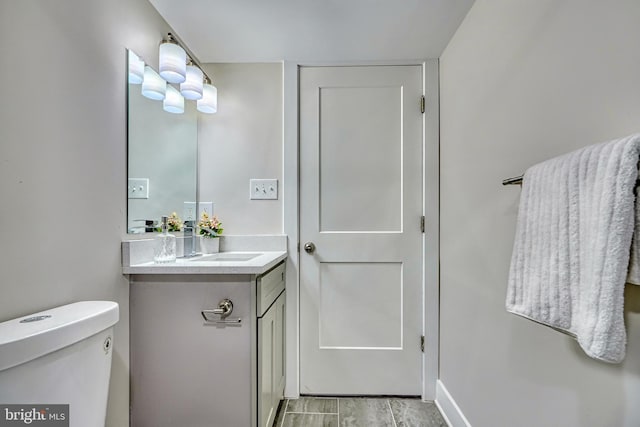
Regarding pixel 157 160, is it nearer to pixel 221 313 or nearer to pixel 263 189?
pixel 263 189

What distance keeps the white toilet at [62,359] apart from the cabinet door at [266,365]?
1.73 feet

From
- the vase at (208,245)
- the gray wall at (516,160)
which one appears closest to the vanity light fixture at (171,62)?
the vase at (208,245)

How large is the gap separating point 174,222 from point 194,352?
666mm

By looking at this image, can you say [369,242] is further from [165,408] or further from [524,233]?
A: [165,408]

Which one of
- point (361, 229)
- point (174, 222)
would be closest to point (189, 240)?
point (174, 222)

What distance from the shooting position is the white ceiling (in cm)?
142

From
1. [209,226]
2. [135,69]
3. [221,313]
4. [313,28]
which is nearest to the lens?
[221,313]

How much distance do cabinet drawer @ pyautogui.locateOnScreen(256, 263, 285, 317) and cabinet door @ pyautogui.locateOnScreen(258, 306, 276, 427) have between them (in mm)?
42

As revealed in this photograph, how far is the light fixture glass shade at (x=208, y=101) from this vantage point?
185cm

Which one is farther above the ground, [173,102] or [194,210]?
[173,102]

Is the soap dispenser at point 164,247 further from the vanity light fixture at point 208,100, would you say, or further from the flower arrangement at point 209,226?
the vanity light fixture at point 208,100

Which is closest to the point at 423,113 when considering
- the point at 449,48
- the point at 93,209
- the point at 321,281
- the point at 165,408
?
the point at 449,48

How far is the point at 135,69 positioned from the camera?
1313 millimetres

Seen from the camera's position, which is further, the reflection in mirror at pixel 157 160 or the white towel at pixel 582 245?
the reflection in mirror at pixel 157 160
